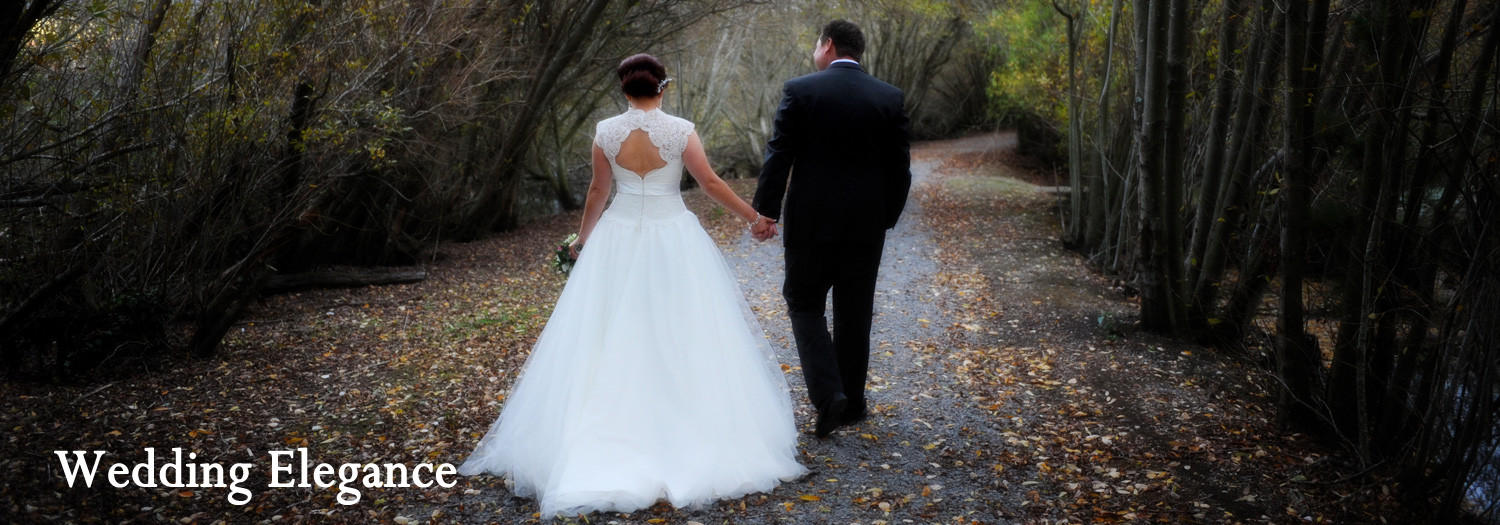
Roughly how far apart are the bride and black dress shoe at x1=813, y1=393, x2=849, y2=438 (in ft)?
0.71

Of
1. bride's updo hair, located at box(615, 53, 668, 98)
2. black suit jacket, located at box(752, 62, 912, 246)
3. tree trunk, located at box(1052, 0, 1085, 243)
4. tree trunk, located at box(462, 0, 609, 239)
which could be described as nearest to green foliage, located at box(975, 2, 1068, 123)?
tree trunk, located at box(1052, 0, 1085, 243)

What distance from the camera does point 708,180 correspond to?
4.27 meters

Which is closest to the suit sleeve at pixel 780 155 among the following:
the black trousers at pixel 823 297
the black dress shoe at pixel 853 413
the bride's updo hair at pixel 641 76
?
the black trousers at pixel 823 297

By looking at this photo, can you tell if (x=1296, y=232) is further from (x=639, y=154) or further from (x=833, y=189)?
(x=639, y=154)

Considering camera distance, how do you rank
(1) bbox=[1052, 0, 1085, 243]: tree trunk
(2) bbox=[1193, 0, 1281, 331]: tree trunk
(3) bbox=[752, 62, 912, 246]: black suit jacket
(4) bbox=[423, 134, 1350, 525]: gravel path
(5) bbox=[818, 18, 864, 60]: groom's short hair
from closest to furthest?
(4) bbox=[423, 134, 1350, 525]: gravel path, (3) bbox=[752, 62, 912, 246]: black suit jacket, (5) bbox=[818, 18, 864, 60]: groom's short hair, (2) bbox=[1193, 0, 1281, 331]: tree trunk, (1) bbox=[1052, 0, 1085, 243]: tree trunk

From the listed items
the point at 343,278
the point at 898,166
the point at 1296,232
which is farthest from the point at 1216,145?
the point at 343,278

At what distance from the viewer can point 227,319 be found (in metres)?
6.56

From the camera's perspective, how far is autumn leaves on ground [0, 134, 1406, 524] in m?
3.90

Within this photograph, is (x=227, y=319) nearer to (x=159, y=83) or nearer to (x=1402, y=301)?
(x=159, y=83)

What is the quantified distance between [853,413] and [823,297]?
0.78 metres

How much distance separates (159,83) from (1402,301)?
684cm

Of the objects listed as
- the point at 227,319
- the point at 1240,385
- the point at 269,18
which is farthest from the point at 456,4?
the point at 1240,385

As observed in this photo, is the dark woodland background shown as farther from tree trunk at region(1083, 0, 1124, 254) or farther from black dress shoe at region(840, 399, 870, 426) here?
black dress shoe at region(840, 399, 870, 426)

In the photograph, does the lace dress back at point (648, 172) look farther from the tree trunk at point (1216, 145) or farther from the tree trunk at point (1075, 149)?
the tree trunk at point (1075, 149)
